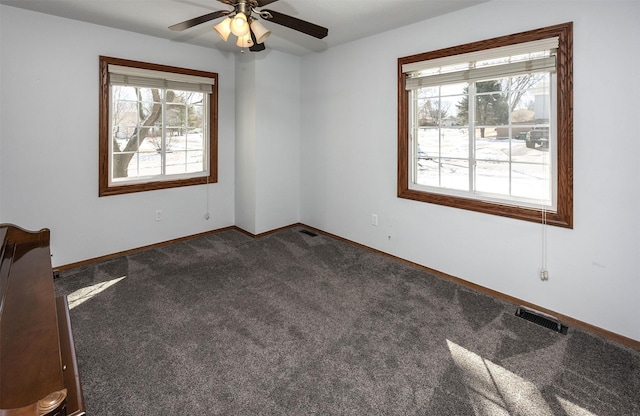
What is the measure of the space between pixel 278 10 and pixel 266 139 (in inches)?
71.3

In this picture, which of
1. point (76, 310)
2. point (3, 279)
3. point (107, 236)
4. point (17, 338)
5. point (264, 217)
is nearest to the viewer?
point (17, 338)

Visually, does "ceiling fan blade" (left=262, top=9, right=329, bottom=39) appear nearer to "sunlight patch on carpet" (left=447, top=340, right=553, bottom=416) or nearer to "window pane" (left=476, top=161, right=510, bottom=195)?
"window pane" (left=476, top=161, right=510, bottom=195)

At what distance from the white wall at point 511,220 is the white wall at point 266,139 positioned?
1.84ft

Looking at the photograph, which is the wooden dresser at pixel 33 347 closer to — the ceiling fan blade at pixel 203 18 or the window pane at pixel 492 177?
the ceiling fan blade at pixel 203 18

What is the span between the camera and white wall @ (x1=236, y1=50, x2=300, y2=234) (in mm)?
4441

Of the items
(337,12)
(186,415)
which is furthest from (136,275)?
(337,12)

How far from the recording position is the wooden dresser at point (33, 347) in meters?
0.91

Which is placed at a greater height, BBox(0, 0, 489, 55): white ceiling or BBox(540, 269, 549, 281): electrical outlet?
BBox(0, 0, 489, 55): white ceiling

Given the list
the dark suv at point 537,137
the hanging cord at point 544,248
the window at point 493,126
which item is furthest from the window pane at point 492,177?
the hanging cord at point 544,248

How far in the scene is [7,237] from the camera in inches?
87.0

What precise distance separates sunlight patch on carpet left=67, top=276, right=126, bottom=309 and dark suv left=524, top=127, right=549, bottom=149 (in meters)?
3.89

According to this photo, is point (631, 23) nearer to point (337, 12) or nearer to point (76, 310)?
point (337, 12)

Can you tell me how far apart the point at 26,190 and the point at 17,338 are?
8.86ft

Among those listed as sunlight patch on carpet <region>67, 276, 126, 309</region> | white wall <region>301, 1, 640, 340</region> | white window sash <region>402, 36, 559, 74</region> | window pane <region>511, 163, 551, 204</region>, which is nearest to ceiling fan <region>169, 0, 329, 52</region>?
white window sash <region>402, 36, 559, 74</region>
